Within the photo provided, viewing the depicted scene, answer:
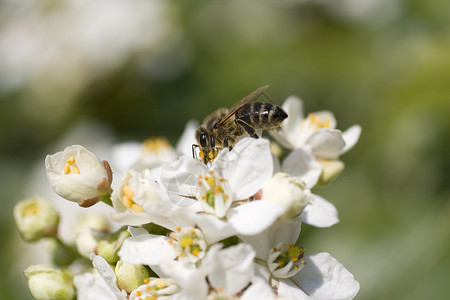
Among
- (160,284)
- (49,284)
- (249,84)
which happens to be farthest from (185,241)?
(249,84)

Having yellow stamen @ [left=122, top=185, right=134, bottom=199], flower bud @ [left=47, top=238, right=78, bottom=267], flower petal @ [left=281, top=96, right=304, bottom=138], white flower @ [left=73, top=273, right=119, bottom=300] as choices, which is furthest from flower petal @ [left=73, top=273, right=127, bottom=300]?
flower petal @ [left=281, top=96, right=304, bottom=138]

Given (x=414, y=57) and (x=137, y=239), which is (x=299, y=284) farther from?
(x=414, y=57)

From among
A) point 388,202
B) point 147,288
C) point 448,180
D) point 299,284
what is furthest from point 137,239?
point 448,180

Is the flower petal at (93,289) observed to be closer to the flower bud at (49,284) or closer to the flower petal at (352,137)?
the flower bud at (49,284)

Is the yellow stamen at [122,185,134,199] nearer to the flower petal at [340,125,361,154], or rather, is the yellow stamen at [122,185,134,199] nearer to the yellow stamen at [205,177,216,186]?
the yellow stamen at [205,177,216,186]

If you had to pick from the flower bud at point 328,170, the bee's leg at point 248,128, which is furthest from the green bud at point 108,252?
the flower bud at point 328,170

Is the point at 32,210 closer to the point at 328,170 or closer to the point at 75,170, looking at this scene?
the point at 75,170
